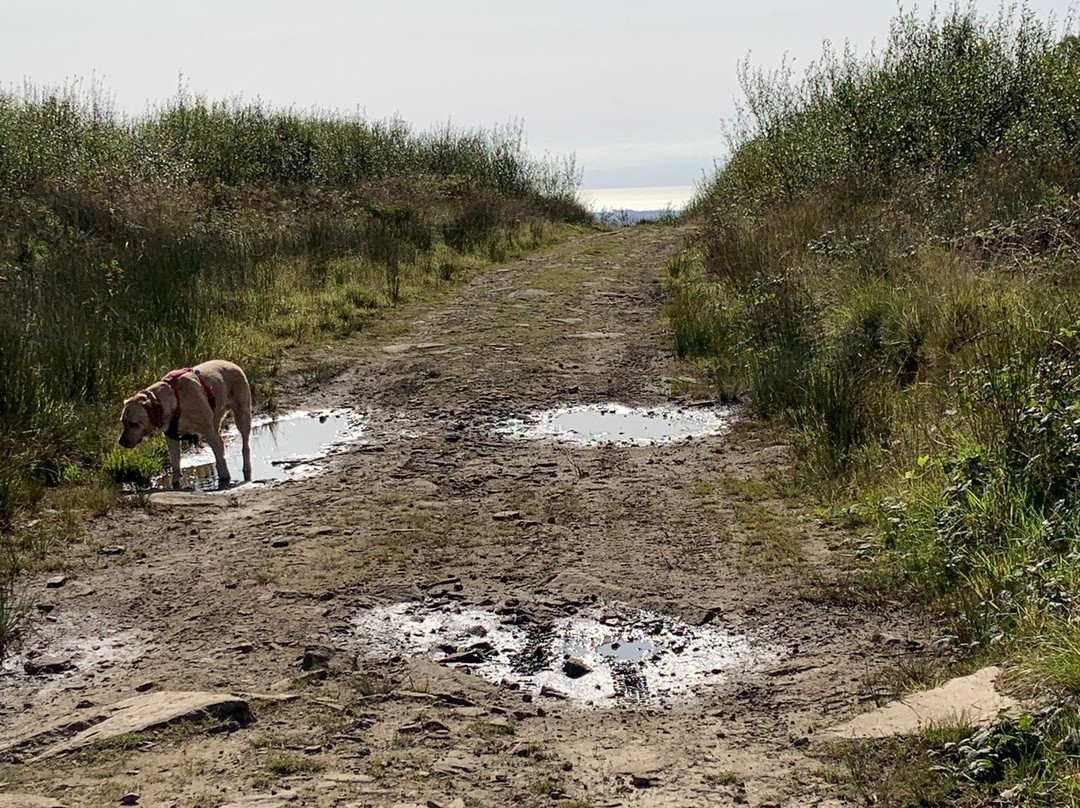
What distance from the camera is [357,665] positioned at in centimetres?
442

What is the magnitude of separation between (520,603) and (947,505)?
7.56 ft

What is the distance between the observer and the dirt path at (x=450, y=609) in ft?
11.5

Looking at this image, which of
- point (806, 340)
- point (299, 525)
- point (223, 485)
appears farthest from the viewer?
point (806, 340)

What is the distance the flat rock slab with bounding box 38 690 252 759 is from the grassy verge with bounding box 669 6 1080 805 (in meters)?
2.55

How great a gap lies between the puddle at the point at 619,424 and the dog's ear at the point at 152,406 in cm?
274

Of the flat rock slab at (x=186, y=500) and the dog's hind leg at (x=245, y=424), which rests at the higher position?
the dog's hind leg at (x=245, y=424)

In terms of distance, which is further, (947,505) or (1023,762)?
(947,505)

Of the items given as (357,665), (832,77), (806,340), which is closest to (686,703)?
(357,665)

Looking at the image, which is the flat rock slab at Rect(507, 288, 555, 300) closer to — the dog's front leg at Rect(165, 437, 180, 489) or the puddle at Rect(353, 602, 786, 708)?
the dog's front leg at Rect(165, 437, 180, 489)

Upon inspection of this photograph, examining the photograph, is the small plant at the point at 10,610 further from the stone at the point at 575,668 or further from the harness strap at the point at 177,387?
the stone at the point at 575,668

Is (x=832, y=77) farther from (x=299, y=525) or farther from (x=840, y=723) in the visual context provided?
(x=840, y=723)

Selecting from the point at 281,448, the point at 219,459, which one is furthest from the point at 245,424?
the point at 281,448

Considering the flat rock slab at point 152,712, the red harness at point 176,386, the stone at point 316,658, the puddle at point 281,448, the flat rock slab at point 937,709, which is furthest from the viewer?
the puddle at point 281,448

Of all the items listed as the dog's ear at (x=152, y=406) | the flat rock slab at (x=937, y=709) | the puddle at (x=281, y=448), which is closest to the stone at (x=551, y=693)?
the flat rock slab at (x=937, y=709)
